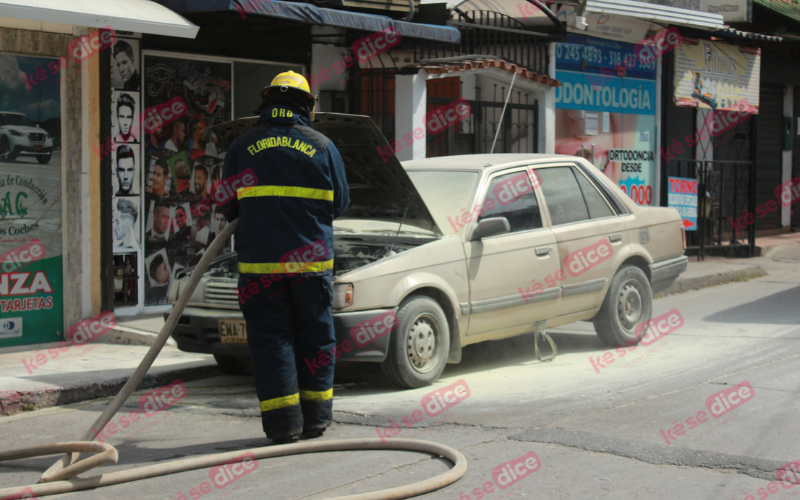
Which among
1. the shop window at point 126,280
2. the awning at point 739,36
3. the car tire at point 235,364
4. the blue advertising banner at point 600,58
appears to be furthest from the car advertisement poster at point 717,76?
the car tire at point 235,364

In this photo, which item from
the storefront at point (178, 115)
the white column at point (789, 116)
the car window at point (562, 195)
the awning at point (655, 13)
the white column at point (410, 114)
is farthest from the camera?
the white column at point (789, 116)

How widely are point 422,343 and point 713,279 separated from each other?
7.76 metres

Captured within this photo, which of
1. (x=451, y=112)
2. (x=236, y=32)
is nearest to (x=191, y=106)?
(x=236, y=32)

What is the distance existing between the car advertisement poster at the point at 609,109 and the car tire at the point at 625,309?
6227 mm

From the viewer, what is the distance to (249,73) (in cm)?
1066

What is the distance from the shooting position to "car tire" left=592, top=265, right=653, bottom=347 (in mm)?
7746

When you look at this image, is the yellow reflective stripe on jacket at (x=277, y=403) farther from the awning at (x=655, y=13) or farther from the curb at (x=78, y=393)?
the awning at (x=655, y=13)

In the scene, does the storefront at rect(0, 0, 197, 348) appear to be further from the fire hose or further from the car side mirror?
the fire hose

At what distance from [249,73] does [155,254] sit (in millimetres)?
2565

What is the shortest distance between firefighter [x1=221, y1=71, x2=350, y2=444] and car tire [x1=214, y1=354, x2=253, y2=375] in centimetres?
212

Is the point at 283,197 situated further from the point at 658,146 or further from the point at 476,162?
the point at 658,146

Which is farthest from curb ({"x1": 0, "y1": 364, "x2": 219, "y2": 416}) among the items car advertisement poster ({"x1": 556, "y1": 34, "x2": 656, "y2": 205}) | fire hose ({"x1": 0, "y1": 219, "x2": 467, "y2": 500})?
car advertisement poster ({"x1": 556, "y1": 34, "x2": 656, "y2": 205})

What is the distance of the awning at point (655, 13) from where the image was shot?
13195 millimetres

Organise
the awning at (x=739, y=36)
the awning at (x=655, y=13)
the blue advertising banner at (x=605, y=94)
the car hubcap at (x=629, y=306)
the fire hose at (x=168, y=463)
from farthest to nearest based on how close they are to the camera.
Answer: the awning at (x=739, y=36)
the blue advertising banner at (x=605, y=94)
the awning at (x=655, y=13)
the car hubcap at (x=629, y=306)
the fire hose at (x=168, y=463)
